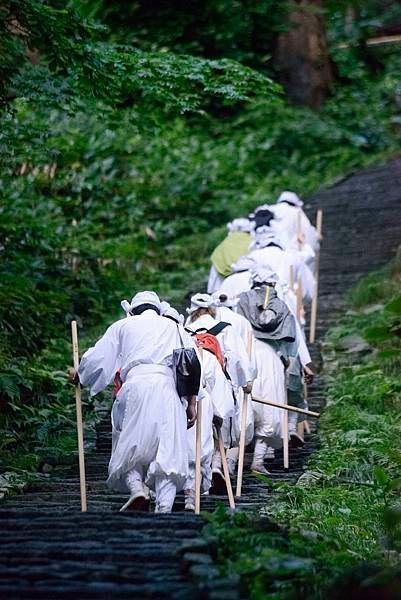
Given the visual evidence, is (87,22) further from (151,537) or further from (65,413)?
(151,537)

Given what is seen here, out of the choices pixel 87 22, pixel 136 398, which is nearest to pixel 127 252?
pixel 87 22

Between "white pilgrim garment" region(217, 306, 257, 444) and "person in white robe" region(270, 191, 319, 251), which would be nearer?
"white pilgrim garment" region(217, 306, 257, 444)

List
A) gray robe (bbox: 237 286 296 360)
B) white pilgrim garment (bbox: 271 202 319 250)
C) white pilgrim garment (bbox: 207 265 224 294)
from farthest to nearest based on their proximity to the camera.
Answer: white pilgrim garment (bbox: 271 202 319 250) < white pilgrim garment (bbox: 207 265 224 294) < gray robe (bbox: 237 286 296 360)

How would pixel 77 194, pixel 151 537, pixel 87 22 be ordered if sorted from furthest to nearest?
pixel 77 194
pixel 87 22
pixel 151 537

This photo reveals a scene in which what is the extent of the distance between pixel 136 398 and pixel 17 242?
370 inches

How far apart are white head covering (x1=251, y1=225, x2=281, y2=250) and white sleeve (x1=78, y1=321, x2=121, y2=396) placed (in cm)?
534

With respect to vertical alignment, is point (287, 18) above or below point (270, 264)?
above

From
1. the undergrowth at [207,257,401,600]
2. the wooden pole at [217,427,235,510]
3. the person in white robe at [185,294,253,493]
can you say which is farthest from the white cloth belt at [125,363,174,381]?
A: the person in white robe at [185,294,253,493]

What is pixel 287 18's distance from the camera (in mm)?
27141

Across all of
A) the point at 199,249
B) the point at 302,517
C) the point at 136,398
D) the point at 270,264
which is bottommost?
the point at 302,517

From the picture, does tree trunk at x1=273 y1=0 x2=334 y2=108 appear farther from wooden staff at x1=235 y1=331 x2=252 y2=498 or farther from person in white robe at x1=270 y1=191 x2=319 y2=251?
wooden staff at x1=235 y1=331 x2=252 y2=498

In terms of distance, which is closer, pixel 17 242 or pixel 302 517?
pixel 302 517

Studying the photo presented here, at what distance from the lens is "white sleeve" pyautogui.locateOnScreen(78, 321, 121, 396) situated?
30.9 ft

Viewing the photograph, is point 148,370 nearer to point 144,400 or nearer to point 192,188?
point 144,400
